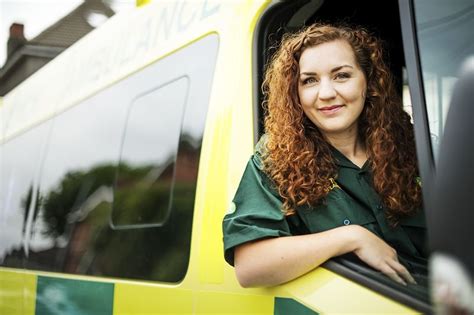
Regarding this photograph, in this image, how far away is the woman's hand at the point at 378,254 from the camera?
1719 millimetres

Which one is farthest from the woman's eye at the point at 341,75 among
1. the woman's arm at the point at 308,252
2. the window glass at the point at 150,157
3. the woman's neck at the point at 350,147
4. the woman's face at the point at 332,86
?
the window glass at the point at 150,157

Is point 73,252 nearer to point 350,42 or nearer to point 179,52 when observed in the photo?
point 179,52

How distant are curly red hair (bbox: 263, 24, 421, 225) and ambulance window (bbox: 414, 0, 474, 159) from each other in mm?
358

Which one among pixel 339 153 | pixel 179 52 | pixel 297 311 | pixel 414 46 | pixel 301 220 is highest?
pixel 179 52

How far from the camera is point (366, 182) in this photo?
2.01 metres

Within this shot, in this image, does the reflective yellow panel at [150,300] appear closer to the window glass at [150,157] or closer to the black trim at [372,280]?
the window glass at [150,157]

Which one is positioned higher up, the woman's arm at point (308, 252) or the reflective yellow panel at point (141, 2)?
the reflective yellow panel at point (141, 2)

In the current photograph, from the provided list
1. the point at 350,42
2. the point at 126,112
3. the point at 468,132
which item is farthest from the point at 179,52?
the point at 468,132

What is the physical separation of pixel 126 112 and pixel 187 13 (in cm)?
54

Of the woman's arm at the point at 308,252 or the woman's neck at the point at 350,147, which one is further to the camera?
the woman's neck at the point at 350,147

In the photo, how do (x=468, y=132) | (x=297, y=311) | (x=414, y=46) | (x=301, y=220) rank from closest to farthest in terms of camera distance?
(x=468, y=132) → (x=414, y=46) → (x=297, y=311) → (x=301, y=220)

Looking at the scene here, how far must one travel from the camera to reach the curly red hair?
192cm

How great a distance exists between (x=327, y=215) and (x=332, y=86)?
1.11 ft

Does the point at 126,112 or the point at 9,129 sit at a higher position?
the point at 9,129
